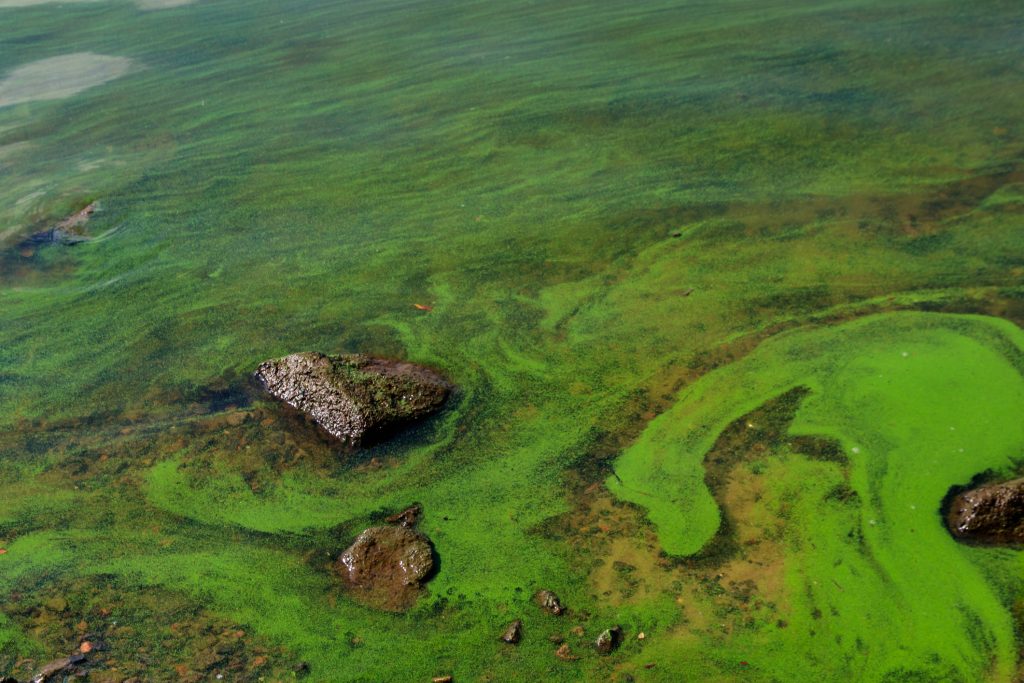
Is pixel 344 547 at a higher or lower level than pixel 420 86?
lower

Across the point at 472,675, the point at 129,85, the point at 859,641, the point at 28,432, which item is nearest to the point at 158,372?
the point at 28,432

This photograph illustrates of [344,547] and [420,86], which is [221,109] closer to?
[420,86]

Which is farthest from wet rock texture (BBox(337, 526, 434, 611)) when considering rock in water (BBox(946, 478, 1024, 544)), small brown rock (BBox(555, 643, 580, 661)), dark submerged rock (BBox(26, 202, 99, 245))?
dark submerged rock (BBox(26, 202, 99, 245))

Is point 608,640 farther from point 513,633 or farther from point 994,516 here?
point 994,516

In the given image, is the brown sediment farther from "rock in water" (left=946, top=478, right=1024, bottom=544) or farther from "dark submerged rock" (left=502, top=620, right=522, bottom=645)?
"rock in water" (left=946, top=478, right=1024, bottom=544)

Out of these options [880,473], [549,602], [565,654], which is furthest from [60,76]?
[880,473]

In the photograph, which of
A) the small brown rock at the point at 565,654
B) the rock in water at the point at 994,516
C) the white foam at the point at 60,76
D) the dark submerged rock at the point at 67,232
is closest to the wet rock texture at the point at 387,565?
the small brown rock at the point at 565,654
